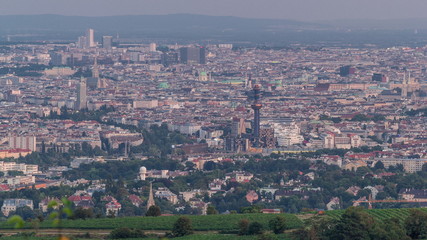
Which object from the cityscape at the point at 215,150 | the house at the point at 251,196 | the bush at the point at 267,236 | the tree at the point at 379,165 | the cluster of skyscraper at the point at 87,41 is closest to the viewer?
the bush at the point at 267,236

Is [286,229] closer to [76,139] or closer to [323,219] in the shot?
[323,219]

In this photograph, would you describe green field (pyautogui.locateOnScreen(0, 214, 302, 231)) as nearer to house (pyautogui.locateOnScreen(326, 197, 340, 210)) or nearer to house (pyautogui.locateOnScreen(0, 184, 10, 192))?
house (pyautogui.locateOnScreen(326, 197, 340, 210))

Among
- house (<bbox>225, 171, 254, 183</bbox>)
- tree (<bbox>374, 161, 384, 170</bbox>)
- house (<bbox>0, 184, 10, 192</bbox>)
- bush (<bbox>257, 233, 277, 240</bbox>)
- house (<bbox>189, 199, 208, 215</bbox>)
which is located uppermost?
bush (<bbox>257, 233, 277, 240</bbox>)

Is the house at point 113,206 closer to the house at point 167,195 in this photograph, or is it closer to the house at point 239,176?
the house at point 167,195

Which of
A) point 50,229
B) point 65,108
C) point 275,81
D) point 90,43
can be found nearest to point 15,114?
point 65,108

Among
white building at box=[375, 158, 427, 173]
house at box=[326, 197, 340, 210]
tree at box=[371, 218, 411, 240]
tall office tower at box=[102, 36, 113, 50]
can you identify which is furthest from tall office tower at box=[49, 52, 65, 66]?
tree at box=[371, 218, 411, 240]

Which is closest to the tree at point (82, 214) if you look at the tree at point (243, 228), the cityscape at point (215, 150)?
the cityscape at point (215, 150)

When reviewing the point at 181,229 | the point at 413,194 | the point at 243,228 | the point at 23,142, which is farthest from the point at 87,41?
the point at 181,229
